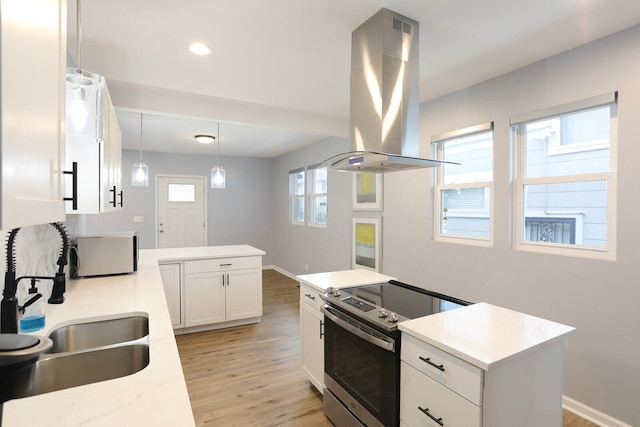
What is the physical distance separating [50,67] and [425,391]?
171 cm

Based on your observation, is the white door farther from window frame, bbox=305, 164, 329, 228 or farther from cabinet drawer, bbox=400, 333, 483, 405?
cabinet drawer, bbox=400, 333, 483, 405

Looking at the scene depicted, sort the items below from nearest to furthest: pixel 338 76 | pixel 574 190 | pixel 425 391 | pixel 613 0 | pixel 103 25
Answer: pixel 425 391
pixel 613 0
pixel 103 25
pixel 574 190
pixel 338 76

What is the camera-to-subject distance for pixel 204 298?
3.77 m

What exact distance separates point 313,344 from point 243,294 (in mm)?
1763

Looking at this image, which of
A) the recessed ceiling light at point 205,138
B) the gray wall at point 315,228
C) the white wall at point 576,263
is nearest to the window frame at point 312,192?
the gray wall at point 315,228

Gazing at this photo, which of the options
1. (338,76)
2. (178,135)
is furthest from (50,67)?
(178,135)

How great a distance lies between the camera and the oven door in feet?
5.27

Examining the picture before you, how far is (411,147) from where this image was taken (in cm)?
204

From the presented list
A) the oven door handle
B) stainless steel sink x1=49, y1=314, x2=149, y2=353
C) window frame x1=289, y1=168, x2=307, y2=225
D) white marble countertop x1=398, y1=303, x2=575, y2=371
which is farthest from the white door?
white marble countertop x1=398, y1=303, x2=575, y2=371

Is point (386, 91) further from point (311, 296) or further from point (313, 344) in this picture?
point (313, 344)

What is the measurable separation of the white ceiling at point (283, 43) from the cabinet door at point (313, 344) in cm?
190

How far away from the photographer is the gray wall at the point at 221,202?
638 cm

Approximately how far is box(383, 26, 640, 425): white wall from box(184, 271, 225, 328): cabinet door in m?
2.41

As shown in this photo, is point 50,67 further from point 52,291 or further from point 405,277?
point 405,277
